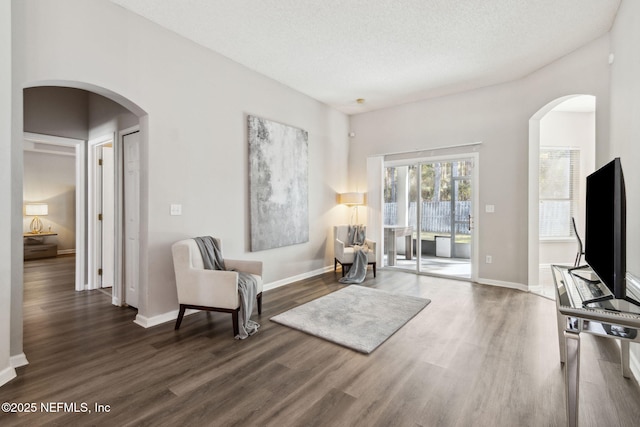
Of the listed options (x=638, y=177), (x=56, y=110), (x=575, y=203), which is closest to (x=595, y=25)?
(x=638, y=177)

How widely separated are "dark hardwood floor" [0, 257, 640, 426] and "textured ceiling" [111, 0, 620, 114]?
3.08 m

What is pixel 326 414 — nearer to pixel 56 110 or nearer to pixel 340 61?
pixel 340 61

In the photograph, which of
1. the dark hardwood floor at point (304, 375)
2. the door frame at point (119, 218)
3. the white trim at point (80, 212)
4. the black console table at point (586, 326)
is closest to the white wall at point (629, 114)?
the dark hardwood floor at point (304, 375)

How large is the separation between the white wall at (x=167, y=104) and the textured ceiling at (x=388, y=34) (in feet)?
0.87

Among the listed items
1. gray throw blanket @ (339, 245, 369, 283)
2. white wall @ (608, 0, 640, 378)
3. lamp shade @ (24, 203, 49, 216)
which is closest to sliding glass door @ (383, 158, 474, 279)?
gray throw blanket @ (339, 245, 369, 283)

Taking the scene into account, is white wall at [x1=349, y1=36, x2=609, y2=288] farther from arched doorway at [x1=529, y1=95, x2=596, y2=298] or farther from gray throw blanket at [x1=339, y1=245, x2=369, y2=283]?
gray throw blanket at [x1=339, y1=245, x2=369, y2=283]

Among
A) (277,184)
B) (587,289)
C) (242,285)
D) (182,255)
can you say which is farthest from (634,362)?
(277,184)

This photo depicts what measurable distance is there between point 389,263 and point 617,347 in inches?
137

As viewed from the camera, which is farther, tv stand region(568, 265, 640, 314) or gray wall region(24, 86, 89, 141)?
gray wall region(24, 86, 89, 141)

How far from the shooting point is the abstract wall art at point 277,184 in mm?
4215

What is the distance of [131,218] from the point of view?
3.72 metres

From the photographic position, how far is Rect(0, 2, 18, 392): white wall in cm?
205

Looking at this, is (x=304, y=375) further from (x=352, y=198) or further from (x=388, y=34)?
(x=352, y=198)

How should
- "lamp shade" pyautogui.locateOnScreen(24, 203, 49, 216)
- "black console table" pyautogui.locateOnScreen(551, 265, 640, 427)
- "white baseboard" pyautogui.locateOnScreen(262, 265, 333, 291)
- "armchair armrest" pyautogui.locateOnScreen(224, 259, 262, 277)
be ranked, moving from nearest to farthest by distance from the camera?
"black console table" pyautogui.locateOnScreen(551, 265, 640, 427)
"armchair armrest" pyautogui.locateOnScreen(224, 259, 262, 277)
"white baseboard" pyautogui.locateOnScreen(262, 265, 333, 291)
"lamp shade" pyautogui.locateOnScreen(24, 203, 49, 216)
